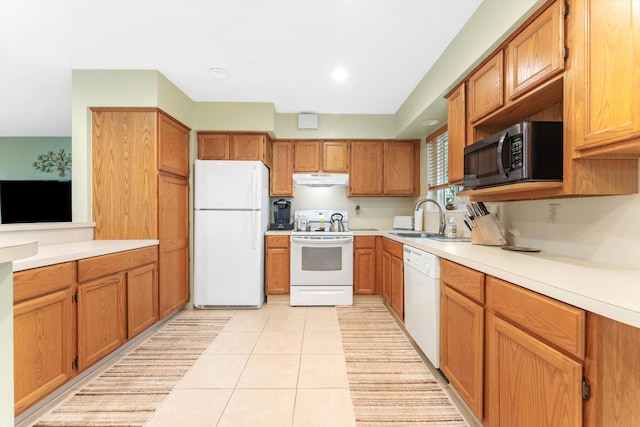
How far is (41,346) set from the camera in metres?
1.62

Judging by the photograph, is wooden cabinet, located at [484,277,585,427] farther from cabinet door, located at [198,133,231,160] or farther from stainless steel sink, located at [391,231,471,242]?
cabinet door, located at [198,133,231,160]

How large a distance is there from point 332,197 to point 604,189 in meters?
3.15

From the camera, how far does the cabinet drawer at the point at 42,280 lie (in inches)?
58.6

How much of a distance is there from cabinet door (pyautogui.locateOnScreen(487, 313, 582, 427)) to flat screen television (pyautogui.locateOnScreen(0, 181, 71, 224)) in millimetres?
4354

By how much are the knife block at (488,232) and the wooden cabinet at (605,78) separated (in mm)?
875

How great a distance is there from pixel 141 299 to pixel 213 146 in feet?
6.32

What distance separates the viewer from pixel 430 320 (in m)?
2.01

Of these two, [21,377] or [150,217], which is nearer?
[21,377]

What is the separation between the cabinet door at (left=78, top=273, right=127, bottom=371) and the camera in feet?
6.24

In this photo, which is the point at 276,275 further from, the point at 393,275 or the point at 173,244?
the point at 393,275

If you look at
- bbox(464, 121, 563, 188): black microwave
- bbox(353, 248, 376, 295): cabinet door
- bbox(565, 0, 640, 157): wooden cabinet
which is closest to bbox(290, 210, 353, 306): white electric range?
bbox(353, 248, 376, 295): cabinet door

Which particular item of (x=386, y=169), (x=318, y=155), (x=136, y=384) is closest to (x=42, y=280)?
(x=136, y=384)

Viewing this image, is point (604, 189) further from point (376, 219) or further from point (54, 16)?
point (54, 16)

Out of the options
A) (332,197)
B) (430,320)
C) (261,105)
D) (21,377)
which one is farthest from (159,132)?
(430,320)
